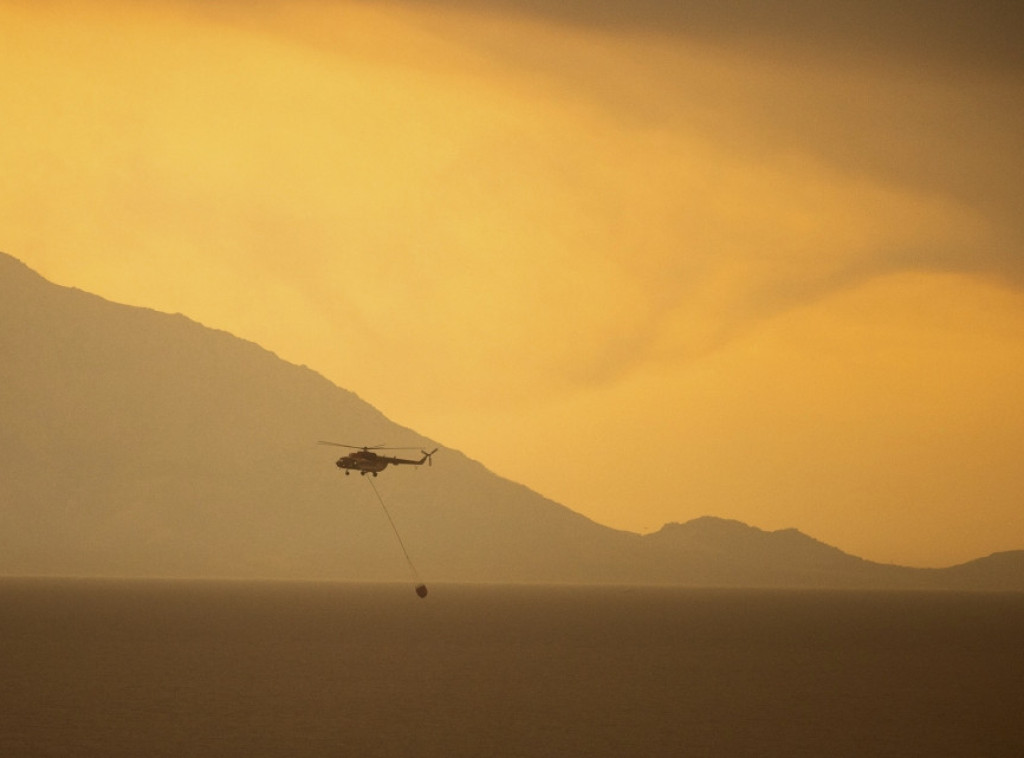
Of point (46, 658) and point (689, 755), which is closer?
point (689, 755)

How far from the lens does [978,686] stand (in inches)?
5157

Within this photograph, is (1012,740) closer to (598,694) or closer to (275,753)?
(598,694)

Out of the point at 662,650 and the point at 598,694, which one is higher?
the point at 662,650

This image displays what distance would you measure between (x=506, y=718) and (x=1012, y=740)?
3312cm

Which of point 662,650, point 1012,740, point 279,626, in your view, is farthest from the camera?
point 279,626

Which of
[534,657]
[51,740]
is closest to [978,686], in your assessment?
[534,657]

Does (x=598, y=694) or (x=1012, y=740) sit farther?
(x=598, y=694)

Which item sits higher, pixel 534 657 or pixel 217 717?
pixel 534 657

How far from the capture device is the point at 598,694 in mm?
115188

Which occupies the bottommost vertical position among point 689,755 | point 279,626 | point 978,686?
point 689,755

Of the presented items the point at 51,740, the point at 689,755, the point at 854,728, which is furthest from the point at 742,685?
the point at 51,740

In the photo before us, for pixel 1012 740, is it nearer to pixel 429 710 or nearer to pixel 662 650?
pixel 429 710

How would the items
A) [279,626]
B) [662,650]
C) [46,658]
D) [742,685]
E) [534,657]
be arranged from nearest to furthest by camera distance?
[742,685] → [46,658] → [534,657] → [662,650] → [279,626]

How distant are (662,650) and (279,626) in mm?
56819
